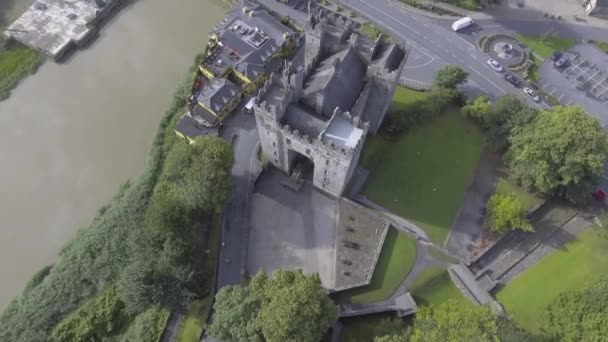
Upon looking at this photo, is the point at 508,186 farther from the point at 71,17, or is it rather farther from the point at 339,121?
the point at 71,17

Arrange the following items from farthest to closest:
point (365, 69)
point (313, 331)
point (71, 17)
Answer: point (71, 17), point (365, 69), point (313, 331)

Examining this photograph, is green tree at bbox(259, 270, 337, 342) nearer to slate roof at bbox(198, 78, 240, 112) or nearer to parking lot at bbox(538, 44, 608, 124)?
slate roof at bbox(198, 78, 240, 112)

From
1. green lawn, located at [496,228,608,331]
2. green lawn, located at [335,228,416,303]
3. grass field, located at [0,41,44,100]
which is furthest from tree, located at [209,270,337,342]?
grass field, located at [0,41,44,100]

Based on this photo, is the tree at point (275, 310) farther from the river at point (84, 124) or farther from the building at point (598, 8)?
the building at point (598, 8)

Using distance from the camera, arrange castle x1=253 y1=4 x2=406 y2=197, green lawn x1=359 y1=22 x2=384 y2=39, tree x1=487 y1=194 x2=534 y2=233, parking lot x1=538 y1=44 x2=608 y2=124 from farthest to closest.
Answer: green lawn x1=359 y1=22 x2=384 y2=39
parking lot x1=538 y1=44 x2=608 y2=124
tree x1=487 y1=194 x2=534 y2=233
castle x1=253 y1=4 x2=406 y2=197

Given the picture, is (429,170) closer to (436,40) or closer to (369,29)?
(436,40)

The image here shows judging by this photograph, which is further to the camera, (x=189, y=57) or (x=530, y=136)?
(x=189, y=57)

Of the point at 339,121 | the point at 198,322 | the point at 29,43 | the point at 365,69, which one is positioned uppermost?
the point at 365,69

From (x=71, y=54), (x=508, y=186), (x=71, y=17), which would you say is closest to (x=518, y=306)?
(x=508, y=186)
